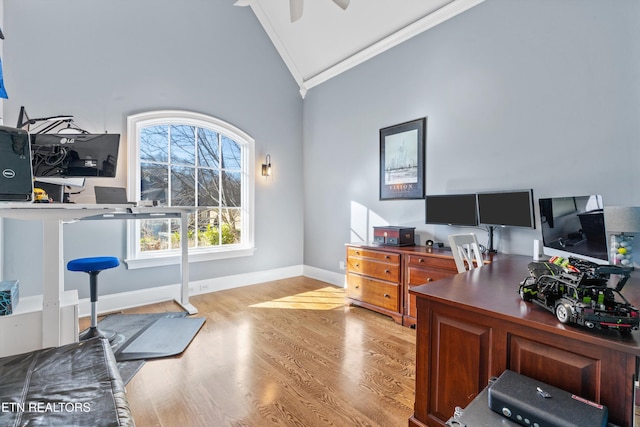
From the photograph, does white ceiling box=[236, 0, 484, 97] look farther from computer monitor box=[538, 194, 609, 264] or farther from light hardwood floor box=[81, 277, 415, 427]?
light hardwood floor box=[81, 277, 415, 427]

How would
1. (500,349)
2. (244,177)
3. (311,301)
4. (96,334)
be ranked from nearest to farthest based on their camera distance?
(500,349) < (96,334) < (311,301) < (244,177)

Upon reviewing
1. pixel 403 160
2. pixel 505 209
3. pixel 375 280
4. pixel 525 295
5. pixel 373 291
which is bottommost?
pixel 373 291

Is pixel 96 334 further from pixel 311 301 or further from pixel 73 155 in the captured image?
pixel 311 301

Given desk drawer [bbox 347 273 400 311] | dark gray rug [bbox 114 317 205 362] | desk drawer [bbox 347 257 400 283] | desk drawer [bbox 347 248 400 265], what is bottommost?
dark gray rug [bbox 114 317 205 362]

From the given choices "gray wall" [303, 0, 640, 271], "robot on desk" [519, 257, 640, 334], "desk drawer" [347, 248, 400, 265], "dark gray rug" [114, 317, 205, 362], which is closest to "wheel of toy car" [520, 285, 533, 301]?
"robot on desk" [519, 257, 640, 334]

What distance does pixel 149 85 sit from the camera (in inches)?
138

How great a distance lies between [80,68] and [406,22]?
3645mm

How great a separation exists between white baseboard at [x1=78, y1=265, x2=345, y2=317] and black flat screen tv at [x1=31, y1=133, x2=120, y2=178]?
5.54 feet

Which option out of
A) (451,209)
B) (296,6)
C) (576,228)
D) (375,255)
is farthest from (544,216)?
(296,6)

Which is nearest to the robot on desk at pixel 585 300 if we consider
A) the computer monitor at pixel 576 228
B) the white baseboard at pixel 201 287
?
the computer monitor at pixel 576 228

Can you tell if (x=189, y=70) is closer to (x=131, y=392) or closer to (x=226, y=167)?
(x=226, y=167)

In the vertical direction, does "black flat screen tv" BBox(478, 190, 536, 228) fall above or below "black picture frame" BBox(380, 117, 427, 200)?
below

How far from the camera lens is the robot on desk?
3.01ft

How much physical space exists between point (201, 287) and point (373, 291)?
7.48 ft
